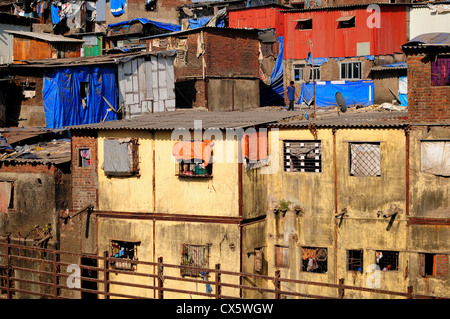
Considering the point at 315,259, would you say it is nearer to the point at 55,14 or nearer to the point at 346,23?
the point at 346,23

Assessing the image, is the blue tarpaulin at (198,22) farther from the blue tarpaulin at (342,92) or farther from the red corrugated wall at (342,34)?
the blue tarpaulin at (342,92)

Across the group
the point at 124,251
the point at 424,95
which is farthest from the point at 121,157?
the point at 424,95

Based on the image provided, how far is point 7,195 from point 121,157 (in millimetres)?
5626

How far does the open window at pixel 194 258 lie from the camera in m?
21.5

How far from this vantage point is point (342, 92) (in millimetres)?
37125

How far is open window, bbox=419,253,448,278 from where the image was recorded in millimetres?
20359

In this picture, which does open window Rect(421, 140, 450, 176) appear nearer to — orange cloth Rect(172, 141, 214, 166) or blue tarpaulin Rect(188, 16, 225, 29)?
orange cloth Rect(172, 141, 214, 166)

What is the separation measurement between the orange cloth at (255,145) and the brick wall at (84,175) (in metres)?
5.66

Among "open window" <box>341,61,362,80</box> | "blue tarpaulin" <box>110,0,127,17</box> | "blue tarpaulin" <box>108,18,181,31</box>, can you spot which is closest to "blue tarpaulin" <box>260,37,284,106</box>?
"open window" <box>341,61,362,80</box>

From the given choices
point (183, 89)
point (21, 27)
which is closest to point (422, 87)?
point (183, 89)

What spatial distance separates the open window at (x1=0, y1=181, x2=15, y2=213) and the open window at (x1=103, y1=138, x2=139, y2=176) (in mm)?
4541

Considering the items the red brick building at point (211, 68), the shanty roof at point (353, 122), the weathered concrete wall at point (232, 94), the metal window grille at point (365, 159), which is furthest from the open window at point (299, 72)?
the metal window grille at point (365, 159)

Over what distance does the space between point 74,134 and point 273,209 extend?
24.4 ft

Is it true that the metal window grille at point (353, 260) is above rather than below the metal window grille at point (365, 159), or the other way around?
below
